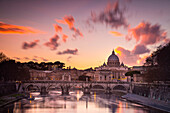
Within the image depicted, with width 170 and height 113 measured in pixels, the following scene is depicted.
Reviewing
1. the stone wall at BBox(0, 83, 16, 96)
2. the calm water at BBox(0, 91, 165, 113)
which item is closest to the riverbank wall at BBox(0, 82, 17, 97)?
the stone wall at BBox(0, 83, 16, 96)

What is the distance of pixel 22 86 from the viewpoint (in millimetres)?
120000

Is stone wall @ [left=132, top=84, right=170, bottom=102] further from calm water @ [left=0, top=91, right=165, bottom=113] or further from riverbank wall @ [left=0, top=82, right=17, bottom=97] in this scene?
riverbank wall @ [left=0, top=82, right=17, bottom=97]

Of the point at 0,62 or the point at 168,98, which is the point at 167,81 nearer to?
the point at 168,98

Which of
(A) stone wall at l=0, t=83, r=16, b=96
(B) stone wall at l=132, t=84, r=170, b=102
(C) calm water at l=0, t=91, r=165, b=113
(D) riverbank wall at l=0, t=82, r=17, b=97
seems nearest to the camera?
(C) calm water at l=0, t=91, r=165, b=113

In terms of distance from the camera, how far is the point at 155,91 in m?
82.2

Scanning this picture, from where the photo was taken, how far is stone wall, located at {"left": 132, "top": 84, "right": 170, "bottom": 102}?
238 feet

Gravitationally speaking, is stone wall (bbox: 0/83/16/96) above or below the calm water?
above

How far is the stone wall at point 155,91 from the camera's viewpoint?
7243 cm

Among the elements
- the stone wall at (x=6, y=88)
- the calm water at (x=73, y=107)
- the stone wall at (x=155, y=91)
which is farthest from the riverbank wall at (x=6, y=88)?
the stone wall at (x=155, y=91)

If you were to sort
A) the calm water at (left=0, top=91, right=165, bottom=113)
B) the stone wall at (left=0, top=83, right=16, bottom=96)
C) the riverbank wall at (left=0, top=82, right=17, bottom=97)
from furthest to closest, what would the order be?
the riverbank wall at (left=0, top=82, right=17, bottom=97) < the stone wall at (left=0, top=83, right=16, bottom=96) < the calm water at (left=0, top=91, right=165, bottom=113)

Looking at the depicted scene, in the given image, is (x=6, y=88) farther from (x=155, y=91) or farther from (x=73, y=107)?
(x=155, y=91)

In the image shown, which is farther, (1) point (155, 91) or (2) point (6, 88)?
(2) point (6, 88)

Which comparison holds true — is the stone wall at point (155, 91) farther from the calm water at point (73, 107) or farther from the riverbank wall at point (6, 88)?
the riverbank wall at point (6, 88)

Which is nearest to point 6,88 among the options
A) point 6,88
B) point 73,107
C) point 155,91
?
point 6,88
